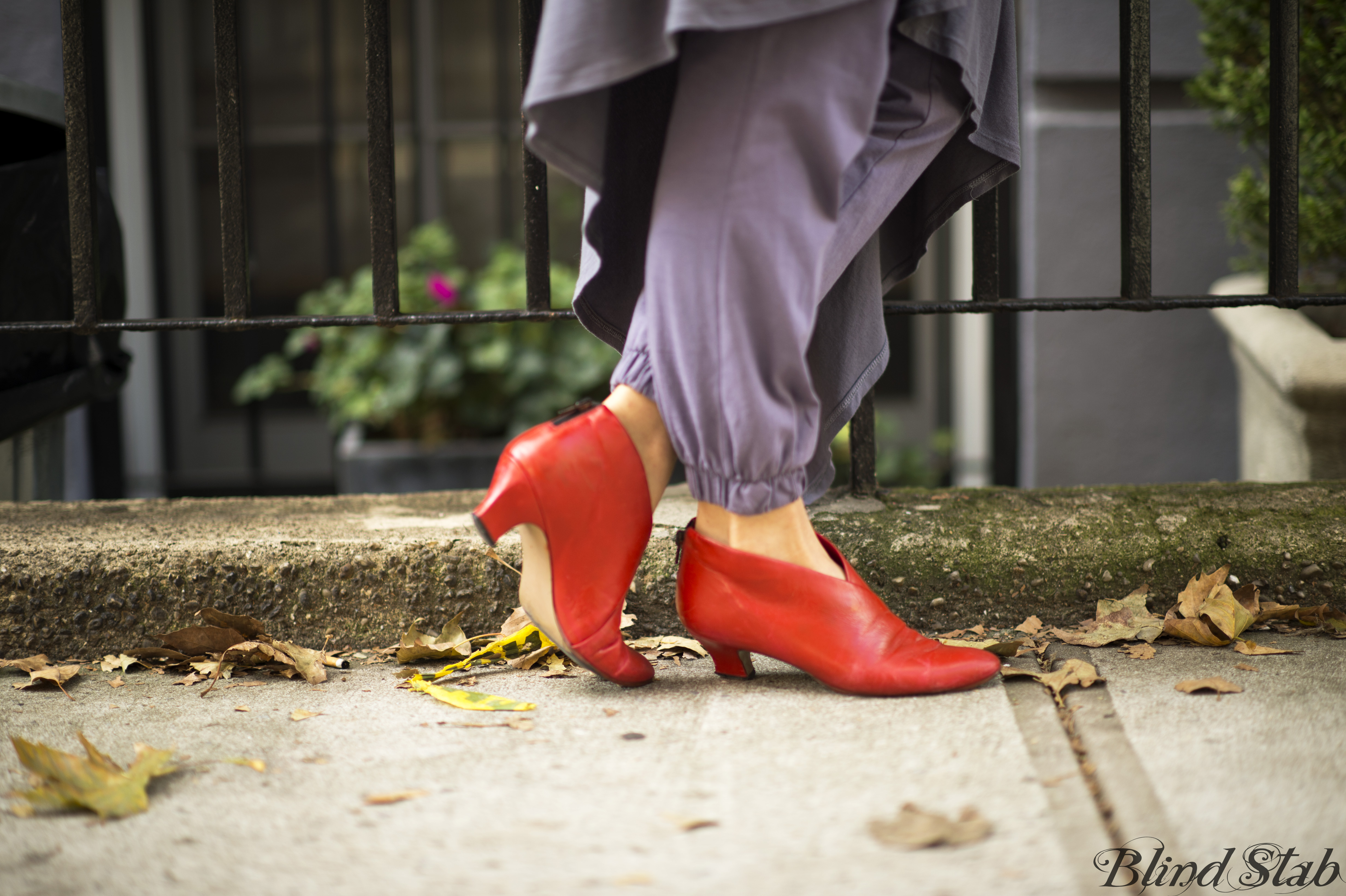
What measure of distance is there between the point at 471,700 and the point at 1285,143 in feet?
4.41

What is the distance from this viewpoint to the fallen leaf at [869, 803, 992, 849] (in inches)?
30.9

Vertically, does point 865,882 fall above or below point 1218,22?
below

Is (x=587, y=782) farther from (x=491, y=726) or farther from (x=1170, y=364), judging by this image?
(x=1170, y=364)

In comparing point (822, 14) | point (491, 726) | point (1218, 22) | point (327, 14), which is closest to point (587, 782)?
point (491, 726)

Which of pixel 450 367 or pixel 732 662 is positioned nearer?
pixel 732 662

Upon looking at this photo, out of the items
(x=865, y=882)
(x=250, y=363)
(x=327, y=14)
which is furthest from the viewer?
(x=250, y=363)

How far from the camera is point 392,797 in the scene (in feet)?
2.92

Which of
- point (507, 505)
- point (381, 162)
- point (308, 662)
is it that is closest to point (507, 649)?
point (308, 662)

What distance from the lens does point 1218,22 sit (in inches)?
87.1

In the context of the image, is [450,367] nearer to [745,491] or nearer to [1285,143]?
[745,491]

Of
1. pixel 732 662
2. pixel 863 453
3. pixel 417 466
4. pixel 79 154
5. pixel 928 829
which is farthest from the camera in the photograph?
pixel 417 466

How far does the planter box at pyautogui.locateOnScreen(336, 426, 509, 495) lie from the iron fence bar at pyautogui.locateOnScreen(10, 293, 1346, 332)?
A: 154 cm

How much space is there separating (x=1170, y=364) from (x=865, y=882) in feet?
8.42

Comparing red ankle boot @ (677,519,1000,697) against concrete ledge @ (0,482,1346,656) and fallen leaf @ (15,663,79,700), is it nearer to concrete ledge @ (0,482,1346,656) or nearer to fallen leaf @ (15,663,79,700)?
concrete ledge @ (0,482,1346,656)
